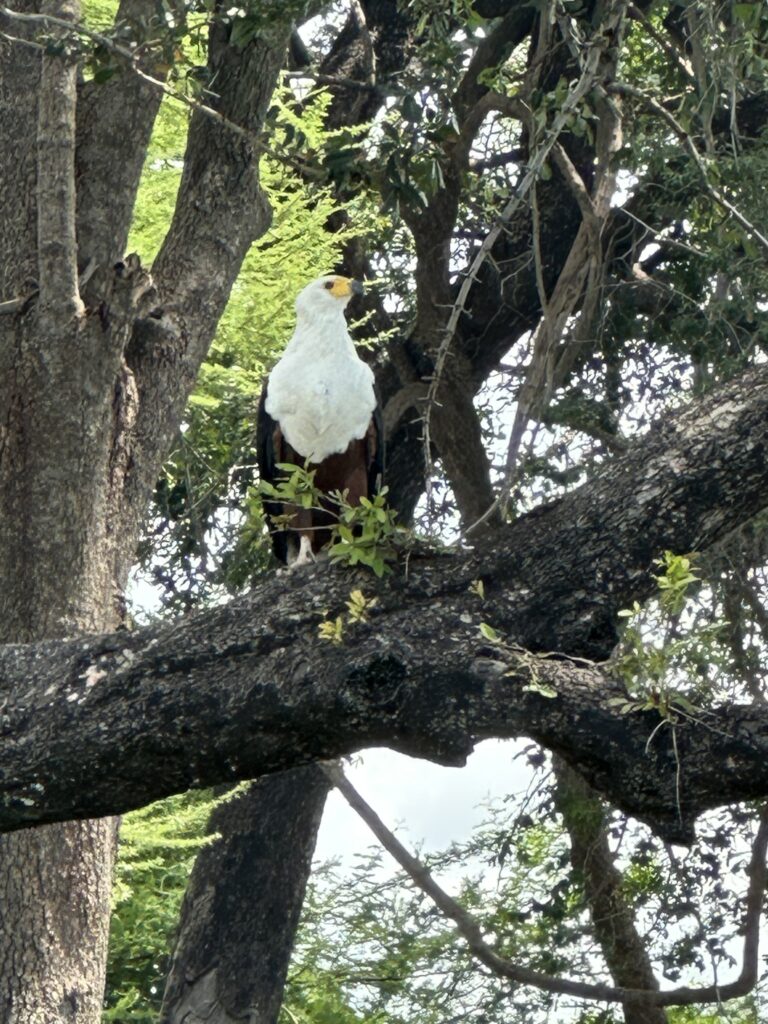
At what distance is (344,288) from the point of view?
5.81 m

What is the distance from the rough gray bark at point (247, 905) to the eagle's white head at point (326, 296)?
Answer: 8.11 ft

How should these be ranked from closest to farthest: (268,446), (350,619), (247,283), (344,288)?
1. (350,619)
2. (268,446)
3. (344,288)
4. (247,283)

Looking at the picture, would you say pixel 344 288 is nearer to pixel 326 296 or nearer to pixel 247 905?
pixel 326 296

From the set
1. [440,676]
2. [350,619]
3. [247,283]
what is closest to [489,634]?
[440,676]

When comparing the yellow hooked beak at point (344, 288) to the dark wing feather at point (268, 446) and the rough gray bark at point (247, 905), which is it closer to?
the dark wing feather at point (268, 446)

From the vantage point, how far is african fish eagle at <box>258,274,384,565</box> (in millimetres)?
5438

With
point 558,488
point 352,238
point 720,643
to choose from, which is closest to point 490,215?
point 352,238

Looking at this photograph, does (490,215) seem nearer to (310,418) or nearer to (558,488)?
(558,488)

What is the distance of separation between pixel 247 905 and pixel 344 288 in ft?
9.22

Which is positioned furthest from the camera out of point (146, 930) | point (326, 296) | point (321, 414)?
point (146, 930)

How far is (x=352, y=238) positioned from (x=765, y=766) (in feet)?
16.7

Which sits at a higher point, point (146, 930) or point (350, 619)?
point (146, 930)

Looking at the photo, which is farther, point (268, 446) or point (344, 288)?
point (344, 288)

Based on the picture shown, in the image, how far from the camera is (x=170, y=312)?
534 centimetres
